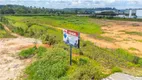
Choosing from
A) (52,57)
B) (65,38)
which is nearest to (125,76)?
(65,38)

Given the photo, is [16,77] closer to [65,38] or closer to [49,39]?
[65,38]

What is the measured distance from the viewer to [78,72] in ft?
39.1

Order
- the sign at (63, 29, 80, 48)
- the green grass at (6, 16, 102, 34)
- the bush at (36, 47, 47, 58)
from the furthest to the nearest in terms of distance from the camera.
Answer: the green grass at (6, 16, 102, 34) → the bush at (36, 47, 47, 58) → the sign at (63, 29, 80, 48)

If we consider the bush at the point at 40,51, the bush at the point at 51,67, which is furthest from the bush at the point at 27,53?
the bush at the point at 51,67

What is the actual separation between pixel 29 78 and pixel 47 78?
1.88 metres

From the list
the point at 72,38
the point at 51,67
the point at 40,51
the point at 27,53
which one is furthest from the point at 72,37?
the point at 27,53

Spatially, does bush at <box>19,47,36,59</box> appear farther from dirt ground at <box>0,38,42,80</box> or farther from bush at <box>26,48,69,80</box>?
bush at <box>26,48,69,80</box>

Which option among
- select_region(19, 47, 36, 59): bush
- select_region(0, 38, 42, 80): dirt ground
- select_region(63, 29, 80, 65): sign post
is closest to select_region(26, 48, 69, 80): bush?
select_region(0, 38, 42, 80): dirt ground

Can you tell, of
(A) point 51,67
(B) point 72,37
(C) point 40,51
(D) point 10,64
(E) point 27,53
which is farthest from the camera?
(E) point 27,53

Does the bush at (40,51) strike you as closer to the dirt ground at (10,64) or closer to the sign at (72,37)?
the dirt ground at (10,64)

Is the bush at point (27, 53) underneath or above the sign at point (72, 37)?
underneath

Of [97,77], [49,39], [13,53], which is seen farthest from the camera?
[49,39]

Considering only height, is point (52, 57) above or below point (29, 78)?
above

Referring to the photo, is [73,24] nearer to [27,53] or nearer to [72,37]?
[27,53]
